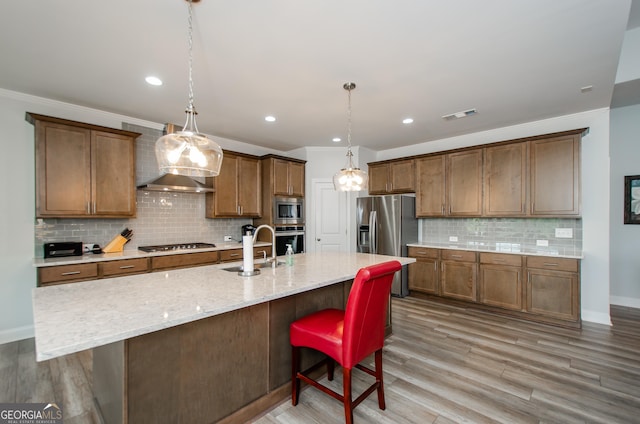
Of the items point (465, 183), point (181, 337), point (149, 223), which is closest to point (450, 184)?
point (465, 183)

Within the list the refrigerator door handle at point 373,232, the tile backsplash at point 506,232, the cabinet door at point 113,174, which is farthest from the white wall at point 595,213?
the cabinet door at point 113,174

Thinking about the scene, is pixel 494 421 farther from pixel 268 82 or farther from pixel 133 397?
pixel 268 82

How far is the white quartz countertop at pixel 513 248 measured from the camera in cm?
374

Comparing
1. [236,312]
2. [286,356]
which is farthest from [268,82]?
[286,356]

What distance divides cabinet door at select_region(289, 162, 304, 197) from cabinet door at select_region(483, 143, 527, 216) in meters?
3.04

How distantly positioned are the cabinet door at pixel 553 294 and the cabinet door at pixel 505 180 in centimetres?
88

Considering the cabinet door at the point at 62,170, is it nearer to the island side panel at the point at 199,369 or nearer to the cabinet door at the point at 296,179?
the island side panel at the point at 199,369

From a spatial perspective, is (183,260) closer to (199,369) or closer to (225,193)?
(225,193)

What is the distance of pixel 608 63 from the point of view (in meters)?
2.55

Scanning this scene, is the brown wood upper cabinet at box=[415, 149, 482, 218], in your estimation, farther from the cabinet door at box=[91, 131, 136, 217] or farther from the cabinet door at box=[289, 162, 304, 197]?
the cabinet door at box=[91, 131, 136, 217]

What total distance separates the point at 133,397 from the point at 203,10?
2303 mm

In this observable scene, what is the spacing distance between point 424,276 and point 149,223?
4.30 m

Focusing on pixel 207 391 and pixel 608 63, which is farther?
pixel 608 63

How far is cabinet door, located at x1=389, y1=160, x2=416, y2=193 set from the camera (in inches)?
202
